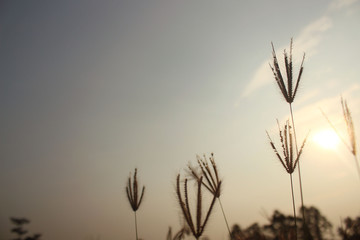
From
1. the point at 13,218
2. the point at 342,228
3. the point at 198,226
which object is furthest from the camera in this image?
the point at 13,218

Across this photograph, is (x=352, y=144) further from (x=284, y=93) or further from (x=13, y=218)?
(x=13, y=218)

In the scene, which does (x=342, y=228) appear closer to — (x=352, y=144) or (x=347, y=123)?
(x=352, y=144)

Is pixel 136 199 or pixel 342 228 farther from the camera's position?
pixel 136 199

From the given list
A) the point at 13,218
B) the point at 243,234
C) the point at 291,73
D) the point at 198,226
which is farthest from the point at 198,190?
the point at 13,218

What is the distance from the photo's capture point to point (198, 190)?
344 cm

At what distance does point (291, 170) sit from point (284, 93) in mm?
1237

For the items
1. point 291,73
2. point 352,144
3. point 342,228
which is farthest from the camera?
point 291,73

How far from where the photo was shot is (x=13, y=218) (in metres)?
19.9

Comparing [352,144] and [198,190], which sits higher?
[352,144]

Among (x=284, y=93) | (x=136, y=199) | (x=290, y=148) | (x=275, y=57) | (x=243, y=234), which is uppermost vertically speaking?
(x=275, y=57)

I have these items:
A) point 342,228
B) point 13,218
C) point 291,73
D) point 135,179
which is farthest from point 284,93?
point 13,218

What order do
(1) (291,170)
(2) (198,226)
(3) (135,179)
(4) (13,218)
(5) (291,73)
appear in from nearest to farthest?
1. (2) (198,226)
2. (1) (291,170)
3. (5) (291,73)
4. (3) (135,179)
5. (4) (13,218)

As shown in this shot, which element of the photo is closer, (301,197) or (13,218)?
(301,197)

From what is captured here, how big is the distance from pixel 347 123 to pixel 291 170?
1121 mm
